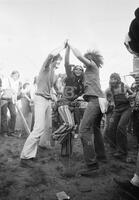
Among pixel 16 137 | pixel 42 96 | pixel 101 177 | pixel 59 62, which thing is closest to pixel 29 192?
pixel 101 177

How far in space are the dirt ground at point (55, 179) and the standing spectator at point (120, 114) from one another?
1.38 ft

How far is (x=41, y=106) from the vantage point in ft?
13.9

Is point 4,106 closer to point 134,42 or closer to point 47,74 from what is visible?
point 47,74

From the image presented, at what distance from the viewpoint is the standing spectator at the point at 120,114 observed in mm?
4821

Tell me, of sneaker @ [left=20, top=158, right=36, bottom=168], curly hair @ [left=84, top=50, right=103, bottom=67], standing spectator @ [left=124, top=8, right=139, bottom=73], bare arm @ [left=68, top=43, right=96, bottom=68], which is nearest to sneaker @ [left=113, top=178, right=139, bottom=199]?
standing spectator @ [left=124, top=8, right=139, bottom=73]

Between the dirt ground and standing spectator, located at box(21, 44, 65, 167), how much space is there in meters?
0.22

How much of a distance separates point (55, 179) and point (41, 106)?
154cm

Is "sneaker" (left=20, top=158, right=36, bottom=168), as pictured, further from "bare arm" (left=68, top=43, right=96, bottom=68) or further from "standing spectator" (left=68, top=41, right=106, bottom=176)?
"bare arm" (left=68, top=43, right=96, bottom=68)

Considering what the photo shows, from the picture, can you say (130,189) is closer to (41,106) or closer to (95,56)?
(41,106)

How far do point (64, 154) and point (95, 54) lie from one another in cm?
217

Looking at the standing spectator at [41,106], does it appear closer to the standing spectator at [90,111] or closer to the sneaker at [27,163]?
the sneaker at [27,163]

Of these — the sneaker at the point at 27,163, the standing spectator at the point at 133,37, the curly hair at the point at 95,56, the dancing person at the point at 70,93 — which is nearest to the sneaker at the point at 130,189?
the standing spectator at the point at 133,37

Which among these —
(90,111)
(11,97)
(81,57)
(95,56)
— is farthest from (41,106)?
(11,97)

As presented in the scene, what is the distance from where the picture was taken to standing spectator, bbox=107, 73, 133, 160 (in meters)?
4.82
